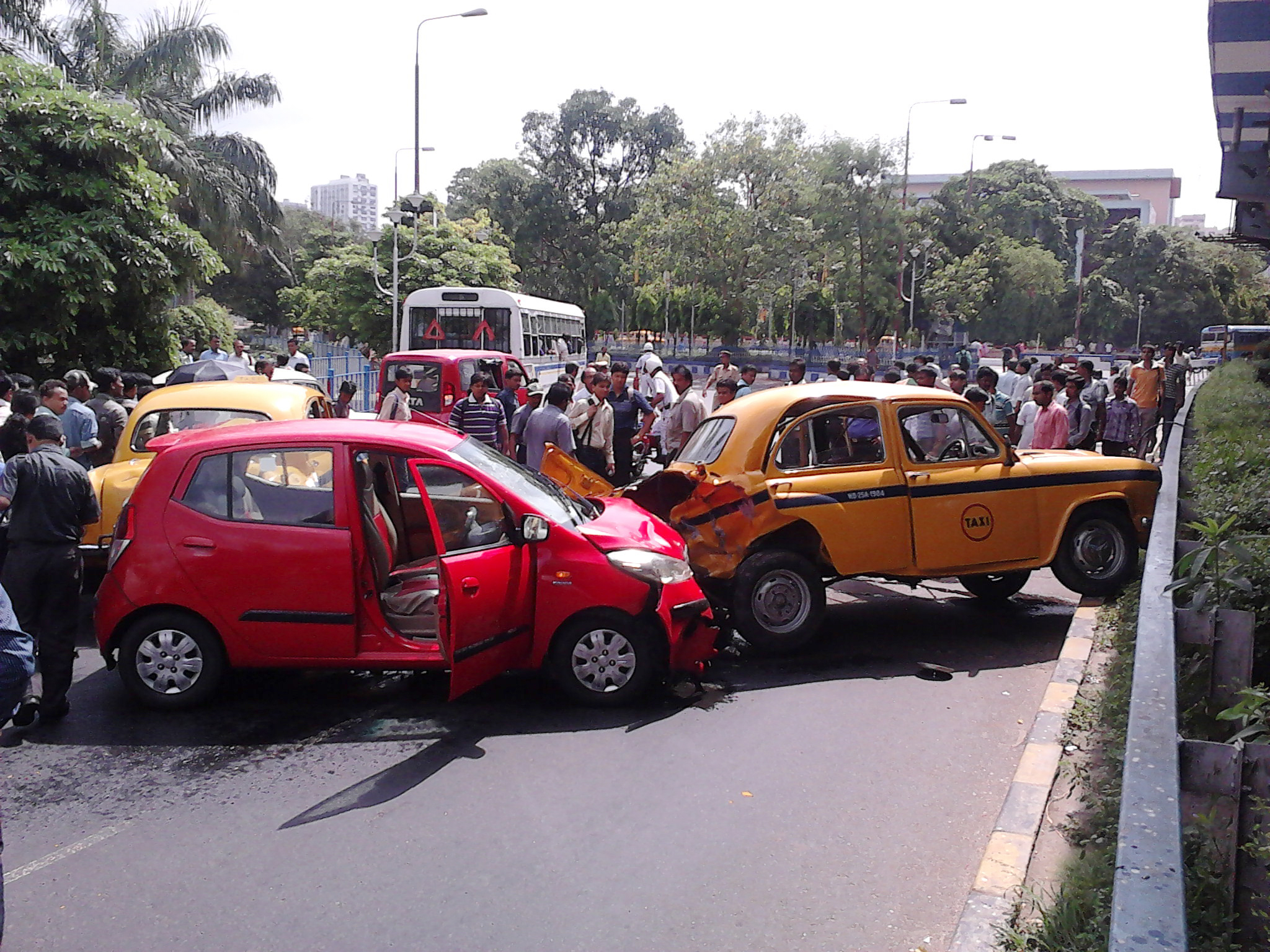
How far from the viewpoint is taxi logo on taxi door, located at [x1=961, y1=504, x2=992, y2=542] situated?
25.0ft

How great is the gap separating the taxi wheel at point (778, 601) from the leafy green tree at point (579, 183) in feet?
170

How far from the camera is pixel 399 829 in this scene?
4.70 m

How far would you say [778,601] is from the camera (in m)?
7.32

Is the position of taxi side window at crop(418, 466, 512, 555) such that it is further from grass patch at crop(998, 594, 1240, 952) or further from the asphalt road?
grass patch at crop(998, 594, 1240, 952)

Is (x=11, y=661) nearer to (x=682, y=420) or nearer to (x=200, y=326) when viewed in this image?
(x=682, y=420)

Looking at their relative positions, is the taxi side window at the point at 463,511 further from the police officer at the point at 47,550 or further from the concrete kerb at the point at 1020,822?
the concrete kerb at the point at 1020,822

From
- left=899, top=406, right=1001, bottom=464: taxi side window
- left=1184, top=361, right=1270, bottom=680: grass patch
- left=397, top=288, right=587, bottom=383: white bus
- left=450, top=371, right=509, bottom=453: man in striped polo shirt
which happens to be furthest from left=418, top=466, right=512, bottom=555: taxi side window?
left=397, top=288, right=587, bottom=383: white bus

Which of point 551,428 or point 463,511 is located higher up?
point 551,428

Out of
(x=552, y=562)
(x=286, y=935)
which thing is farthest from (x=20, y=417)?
(x=286, y=935)

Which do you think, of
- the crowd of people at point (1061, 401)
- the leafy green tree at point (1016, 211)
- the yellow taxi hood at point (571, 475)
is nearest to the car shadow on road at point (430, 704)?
the yellow taxi hood at point (571, 475)

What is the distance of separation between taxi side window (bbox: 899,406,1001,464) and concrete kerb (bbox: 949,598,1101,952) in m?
1.67

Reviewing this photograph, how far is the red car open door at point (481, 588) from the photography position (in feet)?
18.0

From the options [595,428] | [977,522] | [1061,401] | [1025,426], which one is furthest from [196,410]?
[1061,401]

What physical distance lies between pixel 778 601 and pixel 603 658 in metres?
1.69
